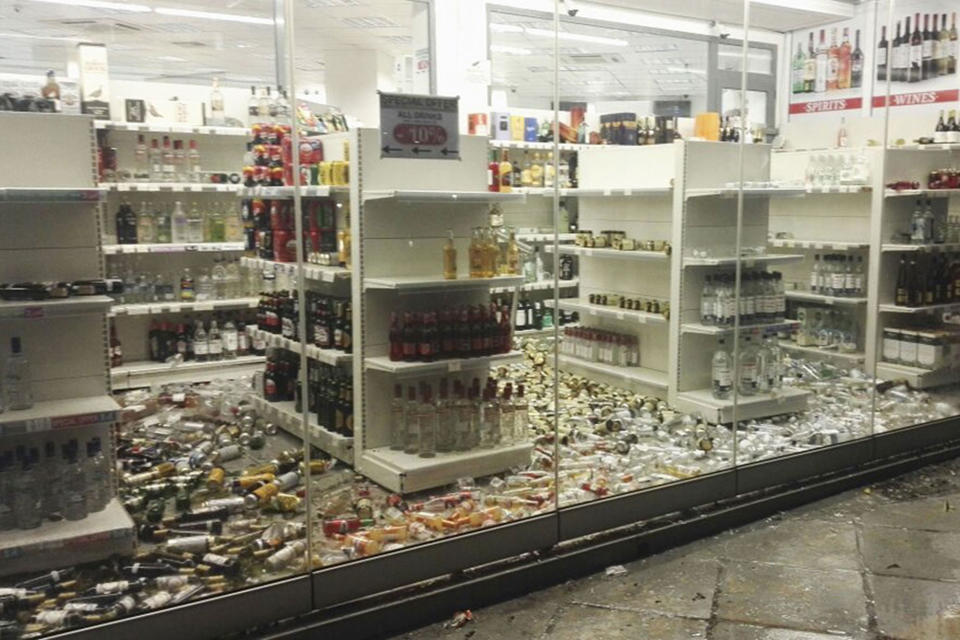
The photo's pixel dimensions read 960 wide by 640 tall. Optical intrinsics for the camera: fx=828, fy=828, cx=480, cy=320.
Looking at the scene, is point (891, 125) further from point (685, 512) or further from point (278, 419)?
point (278, 419)

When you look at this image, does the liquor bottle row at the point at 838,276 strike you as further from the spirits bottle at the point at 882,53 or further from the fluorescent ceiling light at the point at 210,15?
A: the fluorescent ceiling light at the point at 210,15

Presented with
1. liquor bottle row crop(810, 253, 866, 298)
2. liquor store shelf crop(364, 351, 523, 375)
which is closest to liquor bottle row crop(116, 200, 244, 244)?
liquor store shelf crop(364, 351, 523, 375)

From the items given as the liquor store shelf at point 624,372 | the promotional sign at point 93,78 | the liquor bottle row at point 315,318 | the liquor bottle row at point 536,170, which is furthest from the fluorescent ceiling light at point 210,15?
the liquor store shelf at point 624,372

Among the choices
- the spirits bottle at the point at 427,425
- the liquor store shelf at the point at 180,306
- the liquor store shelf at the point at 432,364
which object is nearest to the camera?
the liquor store shelf at the point at 432,364

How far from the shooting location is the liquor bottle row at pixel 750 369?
5.74 m

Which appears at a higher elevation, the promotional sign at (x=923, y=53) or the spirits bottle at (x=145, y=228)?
the promotional sign at (x=923, y=53)

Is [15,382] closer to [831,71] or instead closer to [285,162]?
[285,162]

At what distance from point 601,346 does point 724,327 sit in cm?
129

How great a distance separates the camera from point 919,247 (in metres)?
6.61

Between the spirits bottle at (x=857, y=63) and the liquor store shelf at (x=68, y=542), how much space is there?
6.33 m

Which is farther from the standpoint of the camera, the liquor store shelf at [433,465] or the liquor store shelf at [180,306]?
the liquor store shelf at [180,306]

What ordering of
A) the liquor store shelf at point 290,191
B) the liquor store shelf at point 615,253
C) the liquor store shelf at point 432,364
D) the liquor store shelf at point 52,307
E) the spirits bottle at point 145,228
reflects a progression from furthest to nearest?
the spirits bottle at point 145,228 < the liquor store shelf at point 615,253 < the liquor store shelf at point 290,191 < the liquor store shelf at point 432,364 < the liquor store shelf at point 52,307

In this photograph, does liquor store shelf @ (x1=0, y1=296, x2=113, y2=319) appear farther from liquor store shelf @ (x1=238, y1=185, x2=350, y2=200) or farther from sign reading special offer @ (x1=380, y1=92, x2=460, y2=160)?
sign reading special offer @ (x1=380, y1=92, x2=460, y2=160)

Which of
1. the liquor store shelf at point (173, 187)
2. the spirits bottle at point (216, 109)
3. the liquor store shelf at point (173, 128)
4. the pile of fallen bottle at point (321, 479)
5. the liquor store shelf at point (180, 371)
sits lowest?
the pile of fallen bottle at point (321, 479)
